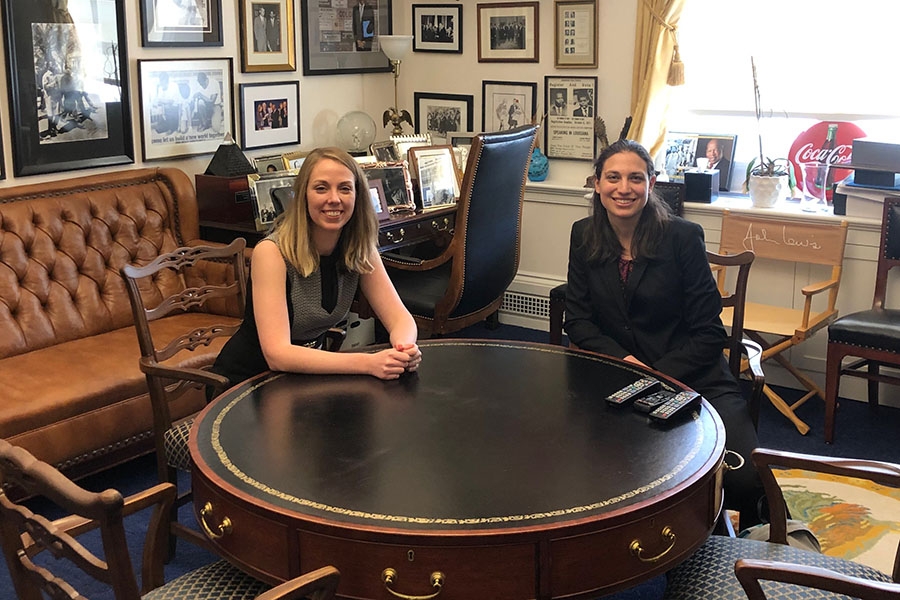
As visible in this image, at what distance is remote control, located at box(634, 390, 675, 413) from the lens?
86.6 inches

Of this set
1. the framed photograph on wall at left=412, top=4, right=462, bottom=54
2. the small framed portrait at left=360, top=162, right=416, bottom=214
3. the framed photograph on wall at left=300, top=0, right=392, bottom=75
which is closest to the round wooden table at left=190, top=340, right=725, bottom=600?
the small framed portrait at left=360, top=162, right=416, bottom=214

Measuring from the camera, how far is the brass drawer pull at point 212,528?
186 cm

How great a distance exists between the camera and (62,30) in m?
3.80

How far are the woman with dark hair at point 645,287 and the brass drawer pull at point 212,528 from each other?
4.43ft

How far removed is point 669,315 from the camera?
9.55 feet

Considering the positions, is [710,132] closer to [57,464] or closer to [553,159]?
[553,159]

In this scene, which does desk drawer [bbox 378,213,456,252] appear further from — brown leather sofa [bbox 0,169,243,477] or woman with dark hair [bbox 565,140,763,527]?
woman with dark hair [bbox 565,140,763,527]

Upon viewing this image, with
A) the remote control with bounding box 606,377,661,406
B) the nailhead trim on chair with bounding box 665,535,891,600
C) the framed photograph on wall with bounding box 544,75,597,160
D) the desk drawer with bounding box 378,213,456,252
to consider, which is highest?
the framed photograph on wall with bounding box 544,75,597,160

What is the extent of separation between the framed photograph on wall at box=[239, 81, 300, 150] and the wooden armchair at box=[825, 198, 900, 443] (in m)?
2.82

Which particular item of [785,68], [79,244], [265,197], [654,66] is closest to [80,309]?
[79,244]

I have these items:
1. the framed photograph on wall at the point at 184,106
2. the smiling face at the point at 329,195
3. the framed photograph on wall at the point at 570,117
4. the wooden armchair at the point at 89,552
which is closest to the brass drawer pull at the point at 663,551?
the wooden armchair at the point at 89,552

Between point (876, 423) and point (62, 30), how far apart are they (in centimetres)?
374

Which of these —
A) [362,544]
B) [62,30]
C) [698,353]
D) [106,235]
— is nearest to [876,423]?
A: [698,353]

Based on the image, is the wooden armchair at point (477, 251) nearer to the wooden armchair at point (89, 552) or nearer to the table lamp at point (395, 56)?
the table lamp at point (395, 56)
